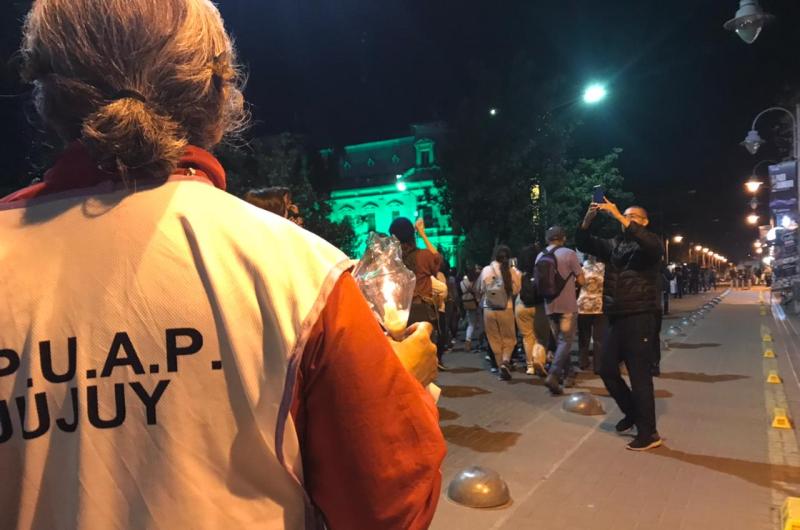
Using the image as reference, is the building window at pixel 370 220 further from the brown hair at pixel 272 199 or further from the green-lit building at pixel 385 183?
the brown hair at pixel 272 199

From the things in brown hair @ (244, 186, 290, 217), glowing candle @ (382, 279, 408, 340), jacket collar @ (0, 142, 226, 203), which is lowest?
glowing candle @ (382, 279, 408, 340)

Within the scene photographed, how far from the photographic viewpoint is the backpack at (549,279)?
7.88 m

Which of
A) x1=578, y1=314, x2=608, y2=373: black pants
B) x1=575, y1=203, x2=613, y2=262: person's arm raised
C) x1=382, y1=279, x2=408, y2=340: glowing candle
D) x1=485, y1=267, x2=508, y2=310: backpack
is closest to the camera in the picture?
x1=382, y1=279, x2=408, y2=340: glowing candle

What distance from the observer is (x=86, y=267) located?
3.35 feet

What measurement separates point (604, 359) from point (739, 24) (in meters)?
7.99

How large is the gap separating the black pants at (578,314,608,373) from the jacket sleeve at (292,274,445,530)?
8063mm

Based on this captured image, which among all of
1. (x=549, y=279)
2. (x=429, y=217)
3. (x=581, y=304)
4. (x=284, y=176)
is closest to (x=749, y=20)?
(x=581, y=304)

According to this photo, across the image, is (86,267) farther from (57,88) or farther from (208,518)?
(208,518)

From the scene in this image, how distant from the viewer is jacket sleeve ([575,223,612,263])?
5938 mm

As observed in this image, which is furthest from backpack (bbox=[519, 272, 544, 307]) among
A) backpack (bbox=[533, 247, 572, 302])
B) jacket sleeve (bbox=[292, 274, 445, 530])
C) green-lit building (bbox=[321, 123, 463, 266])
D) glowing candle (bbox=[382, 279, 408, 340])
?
green-lit building (bbox=[321, 123, 463, 266])

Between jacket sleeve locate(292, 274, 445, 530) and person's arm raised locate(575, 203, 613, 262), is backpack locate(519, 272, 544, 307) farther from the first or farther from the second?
jacket sleeve locate(292, 274, 445, 530)

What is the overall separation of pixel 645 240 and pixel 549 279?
8.60 feet

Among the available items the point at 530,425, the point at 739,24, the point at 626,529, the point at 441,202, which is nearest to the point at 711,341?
the point at 739,24

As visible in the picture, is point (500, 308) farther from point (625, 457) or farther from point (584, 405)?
point (625, 457)
